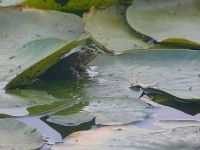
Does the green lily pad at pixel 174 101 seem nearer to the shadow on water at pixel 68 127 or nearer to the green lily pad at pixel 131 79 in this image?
the green lily pad at pixel 131 79

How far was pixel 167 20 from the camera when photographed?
1.97m

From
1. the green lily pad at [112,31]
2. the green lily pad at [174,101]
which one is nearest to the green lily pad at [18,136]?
the green lily pad at [174,101]

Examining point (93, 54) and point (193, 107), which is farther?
point (93, 54)

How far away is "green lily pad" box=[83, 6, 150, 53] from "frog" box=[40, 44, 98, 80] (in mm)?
122

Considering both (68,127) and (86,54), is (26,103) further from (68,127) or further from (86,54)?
(86,54)

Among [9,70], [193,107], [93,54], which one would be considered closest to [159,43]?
[93,54]

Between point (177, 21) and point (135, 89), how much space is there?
42 cm

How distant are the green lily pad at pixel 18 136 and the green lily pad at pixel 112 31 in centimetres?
49

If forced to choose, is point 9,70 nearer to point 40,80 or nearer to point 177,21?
point 40,80

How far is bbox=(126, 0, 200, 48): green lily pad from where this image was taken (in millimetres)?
1855

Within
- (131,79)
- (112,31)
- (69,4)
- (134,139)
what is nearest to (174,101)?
(131,79)

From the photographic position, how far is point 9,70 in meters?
1.65

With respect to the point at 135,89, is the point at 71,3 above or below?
above

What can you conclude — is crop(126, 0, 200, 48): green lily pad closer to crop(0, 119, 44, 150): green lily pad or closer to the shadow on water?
the shadow on water
